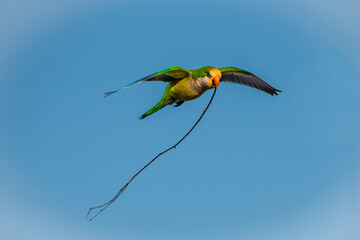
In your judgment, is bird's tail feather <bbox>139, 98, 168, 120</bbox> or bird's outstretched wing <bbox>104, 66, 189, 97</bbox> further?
bird's tail feather <bbox>139, 98, 168, 120</bbox>

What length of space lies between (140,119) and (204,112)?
128cm

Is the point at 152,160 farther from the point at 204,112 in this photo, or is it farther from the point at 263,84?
the point at 263,84

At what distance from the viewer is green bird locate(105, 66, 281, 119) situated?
3775mm

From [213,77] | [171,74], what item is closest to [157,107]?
[171,74]

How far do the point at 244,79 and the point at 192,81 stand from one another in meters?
1.08

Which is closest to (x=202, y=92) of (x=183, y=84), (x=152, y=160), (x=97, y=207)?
(x=183, y=84)

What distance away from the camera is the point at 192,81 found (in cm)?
400

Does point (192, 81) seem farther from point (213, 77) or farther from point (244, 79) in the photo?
point (244, 79)

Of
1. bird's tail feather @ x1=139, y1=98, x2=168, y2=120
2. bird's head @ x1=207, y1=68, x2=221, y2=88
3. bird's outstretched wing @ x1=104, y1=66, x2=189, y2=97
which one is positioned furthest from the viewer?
bird's tail feather @ x1=139, y1=98, x2=168, y2=120

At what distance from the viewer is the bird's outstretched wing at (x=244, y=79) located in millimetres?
4594

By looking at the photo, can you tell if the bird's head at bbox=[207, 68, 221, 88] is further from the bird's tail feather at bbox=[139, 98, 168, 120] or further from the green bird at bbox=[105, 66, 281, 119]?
the bird's tail feather at bbox=[139, 98, 168, 120]

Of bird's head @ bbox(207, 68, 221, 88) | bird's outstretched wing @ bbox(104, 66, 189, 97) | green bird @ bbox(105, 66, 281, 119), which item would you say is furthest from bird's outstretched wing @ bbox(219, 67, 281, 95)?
bird's head @ bbox(207, 68, 221, 88)

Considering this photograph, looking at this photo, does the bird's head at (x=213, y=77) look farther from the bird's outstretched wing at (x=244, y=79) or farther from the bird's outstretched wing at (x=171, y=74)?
the bird's outstretched wing at (x=244, y=79)

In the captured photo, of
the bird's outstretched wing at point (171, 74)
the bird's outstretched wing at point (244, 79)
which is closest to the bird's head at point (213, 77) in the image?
the bird's outstretched wing at point (171, 74)
